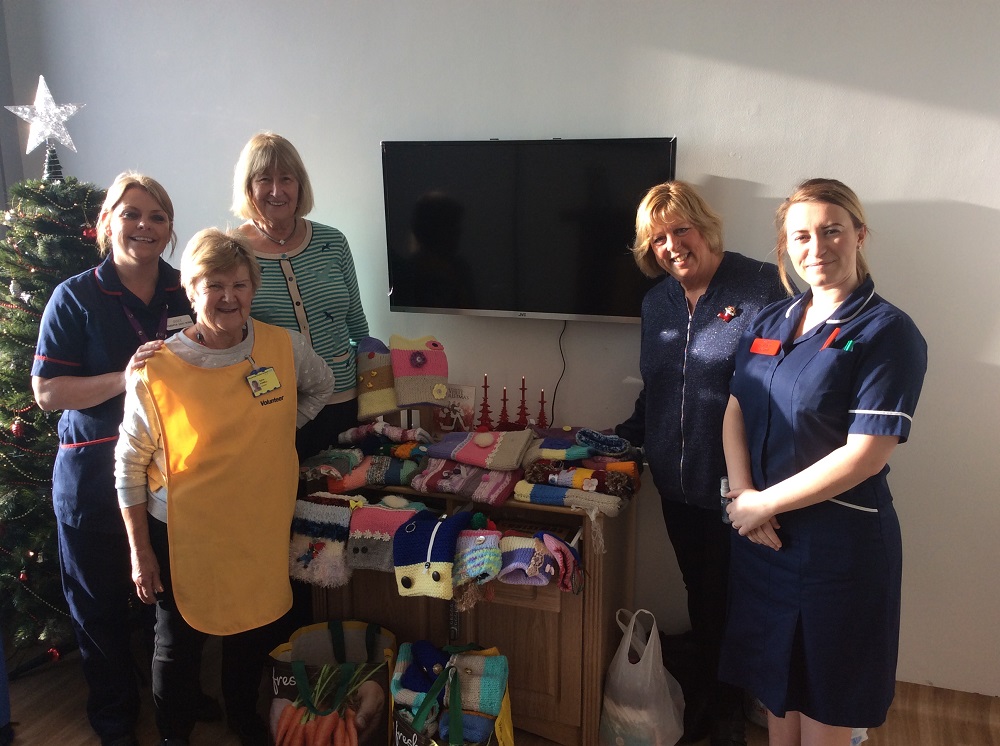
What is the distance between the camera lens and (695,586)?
83.0 inches

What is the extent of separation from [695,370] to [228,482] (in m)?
1.17

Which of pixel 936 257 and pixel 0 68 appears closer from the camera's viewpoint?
pixel 936 257

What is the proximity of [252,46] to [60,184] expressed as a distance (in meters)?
0.84

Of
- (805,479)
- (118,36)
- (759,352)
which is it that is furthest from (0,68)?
(805,479)

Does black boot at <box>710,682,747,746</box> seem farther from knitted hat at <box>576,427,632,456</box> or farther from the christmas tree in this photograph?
the christmas tree

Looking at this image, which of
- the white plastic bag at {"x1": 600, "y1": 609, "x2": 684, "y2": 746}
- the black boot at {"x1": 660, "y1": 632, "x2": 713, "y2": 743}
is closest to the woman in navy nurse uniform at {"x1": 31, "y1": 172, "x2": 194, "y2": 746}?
the white plastic bag at {"x1": 600, "y1": 609, "x2": 684, "y2": 746}

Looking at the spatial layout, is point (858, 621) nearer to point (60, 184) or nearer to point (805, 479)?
point (805, 479)

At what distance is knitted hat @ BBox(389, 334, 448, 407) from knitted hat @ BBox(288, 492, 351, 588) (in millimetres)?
428

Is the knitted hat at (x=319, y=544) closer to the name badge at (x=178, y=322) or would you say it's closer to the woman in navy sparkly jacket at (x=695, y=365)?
the name badge at (x=178, y=322)

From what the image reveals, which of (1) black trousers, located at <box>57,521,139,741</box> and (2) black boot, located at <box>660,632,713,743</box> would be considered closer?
(1) black trousers, located at <box>57,521,139,741</box>

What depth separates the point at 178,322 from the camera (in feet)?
6.21

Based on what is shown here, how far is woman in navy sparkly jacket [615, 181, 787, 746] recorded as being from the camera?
1.81 meters

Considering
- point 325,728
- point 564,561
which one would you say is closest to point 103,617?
point 325,728

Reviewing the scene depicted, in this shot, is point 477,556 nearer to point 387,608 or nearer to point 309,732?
point 387,608
